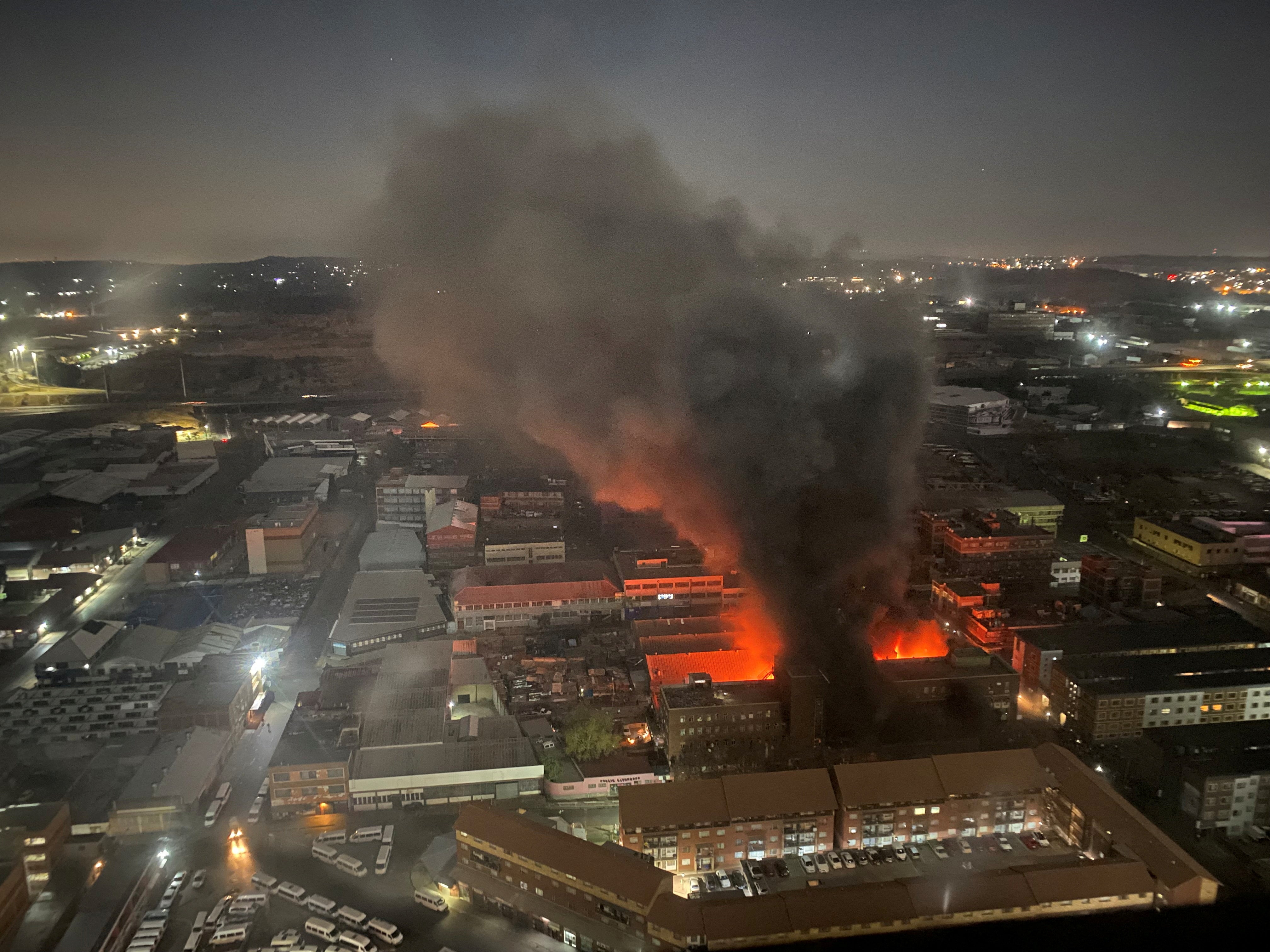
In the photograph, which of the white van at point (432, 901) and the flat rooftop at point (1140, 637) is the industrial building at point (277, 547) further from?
the flat rooftop at point (1140, 637)

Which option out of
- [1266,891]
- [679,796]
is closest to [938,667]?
[679,796]

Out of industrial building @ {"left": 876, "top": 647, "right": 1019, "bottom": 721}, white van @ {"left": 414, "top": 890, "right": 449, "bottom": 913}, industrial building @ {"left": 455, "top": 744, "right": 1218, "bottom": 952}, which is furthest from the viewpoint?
industrial building @ {"left": 876, "top": 647, "right": 1019, "bottom": 721}

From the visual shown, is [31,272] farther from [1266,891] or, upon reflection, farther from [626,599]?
[1266,891]

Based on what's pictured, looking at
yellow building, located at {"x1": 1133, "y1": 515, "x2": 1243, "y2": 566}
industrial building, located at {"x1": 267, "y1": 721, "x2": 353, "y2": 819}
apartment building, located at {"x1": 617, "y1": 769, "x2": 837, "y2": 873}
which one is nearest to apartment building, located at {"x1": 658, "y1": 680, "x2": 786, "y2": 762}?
apartment building, located at {"x1": 617, "y1": 769, "x2": 837, "y2": 873}

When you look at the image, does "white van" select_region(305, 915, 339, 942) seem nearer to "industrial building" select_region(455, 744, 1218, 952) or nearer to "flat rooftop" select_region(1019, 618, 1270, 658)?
"industrial building" select_region(455, 744, 1218, 952)

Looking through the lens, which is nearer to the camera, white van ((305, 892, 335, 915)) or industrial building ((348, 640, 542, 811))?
white van ((305, 892, 335, 915))

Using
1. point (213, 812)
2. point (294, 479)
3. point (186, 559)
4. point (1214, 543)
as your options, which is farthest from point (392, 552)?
point (1214, 543)

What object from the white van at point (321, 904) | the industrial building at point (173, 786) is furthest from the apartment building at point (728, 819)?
the industrial building at point (173, 786)
